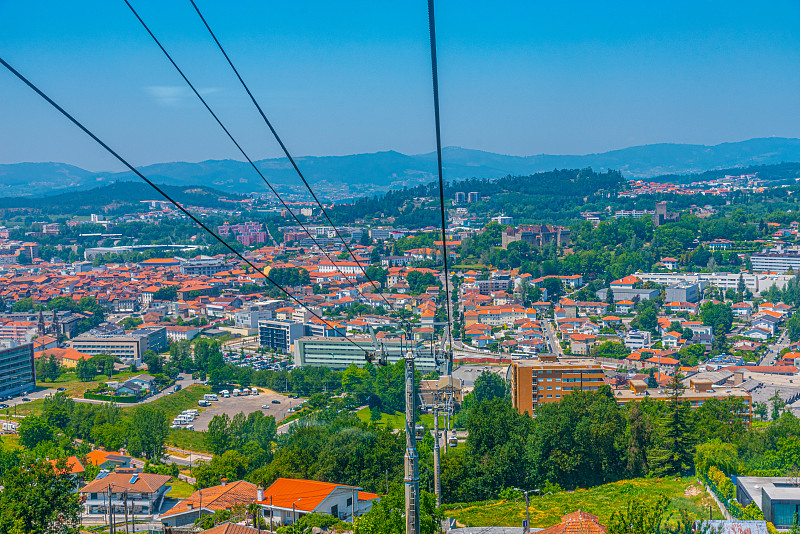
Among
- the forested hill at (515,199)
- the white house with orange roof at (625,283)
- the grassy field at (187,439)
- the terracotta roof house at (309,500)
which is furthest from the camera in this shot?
the forested hill at (515,199)

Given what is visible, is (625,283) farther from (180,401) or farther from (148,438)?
(148,438)

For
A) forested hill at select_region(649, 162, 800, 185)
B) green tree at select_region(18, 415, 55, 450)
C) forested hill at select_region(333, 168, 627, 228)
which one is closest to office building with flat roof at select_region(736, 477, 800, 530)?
green tree at select_region(18, 415, 55, 450)

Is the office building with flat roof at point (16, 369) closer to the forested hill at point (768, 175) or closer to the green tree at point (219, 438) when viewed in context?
the green tree at point (219, 438)

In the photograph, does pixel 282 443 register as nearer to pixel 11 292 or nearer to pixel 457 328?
pixel 457 328

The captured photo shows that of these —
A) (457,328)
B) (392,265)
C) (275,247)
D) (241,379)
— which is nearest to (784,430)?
→ (241,379)

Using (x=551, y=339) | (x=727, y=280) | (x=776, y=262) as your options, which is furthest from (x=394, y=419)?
(x=776, y=262)

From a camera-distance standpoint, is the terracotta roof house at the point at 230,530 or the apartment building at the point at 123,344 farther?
the apartment building at the point at 123,344

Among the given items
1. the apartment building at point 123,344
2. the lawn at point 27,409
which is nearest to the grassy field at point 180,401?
the lawn at point 27,409
